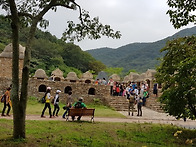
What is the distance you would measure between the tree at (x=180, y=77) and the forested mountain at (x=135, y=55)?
279 ft

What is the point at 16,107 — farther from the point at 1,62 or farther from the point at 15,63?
the point at 1,62

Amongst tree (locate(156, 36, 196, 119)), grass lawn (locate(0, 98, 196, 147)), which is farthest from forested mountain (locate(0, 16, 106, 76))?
grass lawn (locate(0, 98, 196, 147))

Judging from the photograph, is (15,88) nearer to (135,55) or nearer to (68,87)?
(68,87)

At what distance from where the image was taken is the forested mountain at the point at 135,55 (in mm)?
111875

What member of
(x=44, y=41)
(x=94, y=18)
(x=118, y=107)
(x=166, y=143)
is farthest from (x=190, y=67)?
(x=44, y=41)

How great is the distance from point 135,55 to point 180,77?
121954 mm

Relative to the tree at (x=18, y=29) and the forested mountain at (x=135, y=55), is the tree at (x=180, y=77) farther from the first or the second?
the forested mountain at (x=135, y=55)

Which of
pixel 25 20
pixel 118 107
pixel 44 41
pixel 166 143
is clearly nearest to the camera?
pixel 166 143

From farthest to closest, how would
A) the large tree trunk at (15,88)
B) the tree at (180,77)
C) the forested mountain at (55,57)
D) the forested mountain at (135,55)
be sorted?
the forested mountain at (135,55) < the forested mountain at (55,57) < the tree at (180,77) < the large tree trunk at (15,88)

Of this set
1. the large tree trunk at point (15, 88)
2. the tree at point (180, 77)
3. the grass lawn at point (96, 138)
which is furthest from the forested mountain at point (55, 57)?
the large tree trunk at point (15, 88)

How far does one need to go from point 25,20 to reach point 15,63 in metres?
2.60

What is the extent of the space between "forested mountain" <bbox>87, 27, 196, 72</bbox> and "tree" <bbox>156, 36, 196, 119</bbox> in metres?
85.1

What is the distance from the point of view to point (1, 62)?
23.2m

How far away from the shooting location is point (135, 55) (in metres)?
129
